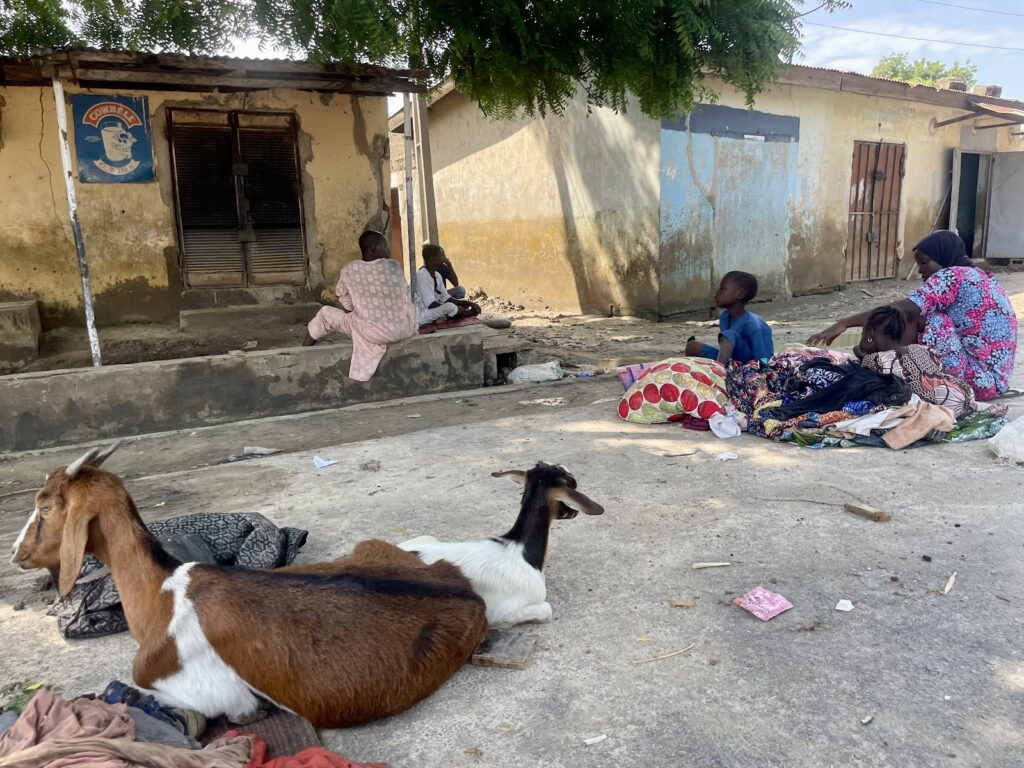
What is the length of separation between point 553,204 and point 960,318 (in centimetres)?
902

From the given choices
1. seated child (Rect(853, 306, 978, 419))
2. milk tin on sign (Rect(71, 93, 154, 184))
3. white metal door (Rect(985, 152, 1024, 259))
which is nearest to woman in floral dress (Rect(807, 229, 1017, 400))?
seated child (Rect(853, 306, 978, 419))

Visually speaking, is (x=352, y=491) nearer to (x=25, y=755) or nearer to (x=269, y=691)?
(x=269, y=691)

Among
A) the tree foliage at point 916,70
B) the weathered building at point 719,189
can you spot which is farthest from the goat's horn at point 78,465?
the tree foliage at point 916,70

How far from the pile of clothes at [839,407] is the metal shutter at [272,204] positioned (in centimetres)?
551

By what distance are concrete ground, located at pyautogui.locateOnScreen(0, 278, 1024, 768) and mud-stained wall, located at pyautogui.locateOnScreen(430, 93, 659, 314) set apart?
21.7ft

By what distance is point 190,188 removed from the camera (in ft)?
27.2

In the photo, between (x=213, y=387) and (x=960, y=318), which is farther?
(x=213, y=387)

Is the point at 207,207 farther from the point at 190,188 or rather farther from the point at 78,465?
the point at 78,465

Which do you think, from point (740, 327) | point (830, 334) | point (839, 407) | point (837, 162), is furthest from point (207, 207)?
point (837, 162)

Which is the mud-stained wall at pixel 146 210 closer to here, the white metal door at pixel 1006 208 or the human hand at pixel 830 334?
the human hand at pixel 830 334

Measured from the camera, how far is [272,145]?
28.1 feet

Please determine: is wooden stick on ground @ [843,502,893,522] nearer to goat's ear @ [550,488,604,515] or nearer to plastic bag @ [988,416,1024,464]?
plastic bag @ [988,416,1024,464]

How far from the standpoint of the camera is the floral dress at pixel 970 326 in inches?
212

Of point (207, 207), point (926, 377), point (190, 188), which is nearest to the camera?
point (926, 377)
